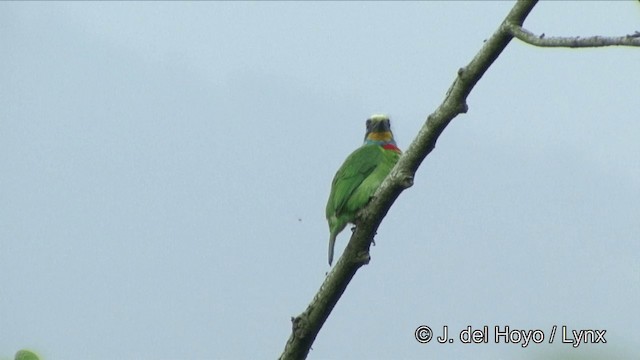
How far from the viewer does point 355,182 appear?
3877mm

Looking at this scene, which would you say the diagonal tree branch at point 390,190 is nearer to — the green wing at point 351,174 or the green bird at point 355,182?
the green bird at point 355,182

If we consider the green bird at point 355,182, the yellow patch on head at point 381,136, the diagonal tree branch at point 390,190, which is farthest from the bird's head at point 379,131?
the diagonal tree branch at point 390,190

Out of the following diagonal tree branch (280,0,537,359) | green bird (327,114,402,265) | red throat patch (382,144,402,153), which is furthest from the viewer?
red throat patch (382,144,402,153)

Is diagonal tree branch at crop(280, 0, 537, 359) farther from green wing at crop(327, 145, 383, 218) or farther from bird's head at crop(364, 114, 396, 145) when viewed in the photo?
bird's head at crop(364, 114, 396, 145)

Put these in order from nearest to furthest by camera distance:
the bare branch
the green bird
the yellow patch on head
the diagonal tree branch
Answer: the bare branch → the diagonal tree branch → the green bird → the yellow patch on head

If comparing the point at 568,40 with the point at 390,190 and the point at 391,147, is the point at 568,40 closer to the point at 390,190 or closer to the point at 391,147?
the point at 390,190

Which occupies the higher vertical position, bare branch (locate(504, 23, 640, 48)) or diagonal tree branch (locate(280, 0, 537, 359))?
bare branch (locate(504, 23, 640, 48))

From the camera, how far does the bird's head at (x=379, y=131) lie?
4785 mm

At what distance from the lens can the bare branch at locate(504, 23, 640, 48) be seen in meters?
1.98

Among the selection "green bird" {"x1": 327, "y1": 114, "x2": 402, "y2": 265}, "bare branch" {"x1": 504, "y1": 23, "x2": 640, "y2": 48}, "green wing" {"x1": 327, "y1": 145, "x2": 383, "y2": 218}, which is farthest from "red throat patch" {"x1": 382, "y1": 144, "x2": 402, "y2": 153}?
"bare branch" {"x1": 504, "y1": 23, "x2": 640, "y2": 48}

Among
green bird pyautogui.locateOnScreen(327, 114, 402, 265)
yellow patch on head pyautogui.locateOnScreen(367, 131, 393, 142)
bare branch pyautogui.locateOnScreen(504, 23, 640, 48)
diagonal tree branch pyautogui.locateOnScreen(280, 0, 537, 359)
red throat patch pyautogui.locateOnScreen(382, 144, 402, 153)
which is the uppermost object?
yellow patch on head pyautogui.locateOnScreen(367, 131, 393, 142)

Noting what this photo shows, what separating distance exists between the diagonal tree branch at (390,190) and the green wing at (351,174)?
4.35 ft

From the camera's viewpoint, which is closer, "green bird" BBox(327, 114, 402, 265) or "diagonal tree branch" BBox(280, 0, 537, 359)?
"diagonal tree branch" BBox(280, 0, 537, 359)

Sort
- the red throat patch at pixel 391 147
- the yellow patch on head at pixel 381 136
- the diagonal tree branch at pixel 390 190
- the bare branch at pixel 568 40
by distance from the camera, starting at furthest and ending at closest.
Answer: the yellow patch on head at pixel 381 136 → the red throat patch at pixel 391 147 → the diagonal tree branch at pixel 390 190 → the bare branch at pixel 568 40
